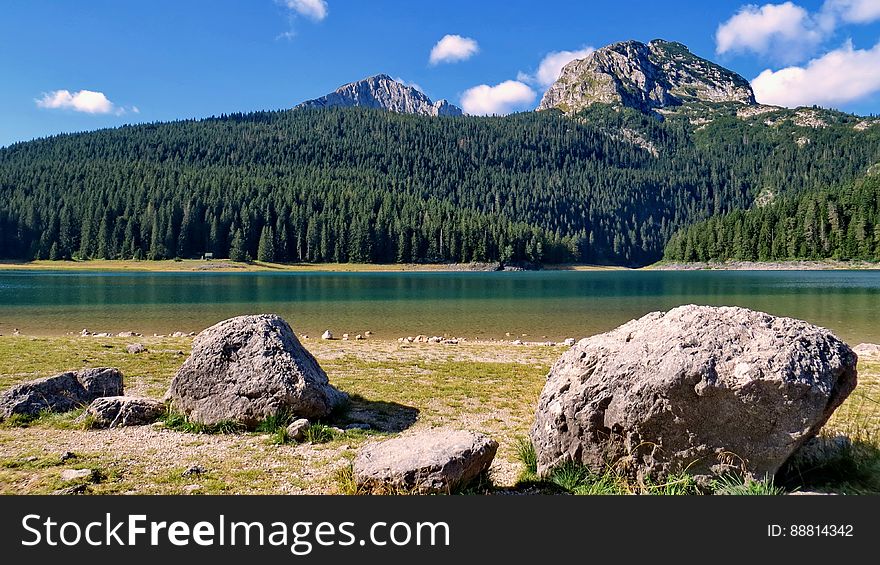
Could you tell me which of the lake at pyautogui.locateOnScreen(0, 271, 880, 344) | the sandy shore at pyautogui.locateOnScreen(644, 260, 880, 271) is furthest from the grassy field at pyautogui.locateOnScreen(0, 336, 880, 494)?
the sandy shore at pyautogui.locateOnScreen(644, 260, 880, 271)

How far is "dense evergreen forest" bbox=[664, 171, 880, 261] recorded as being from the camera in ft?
468

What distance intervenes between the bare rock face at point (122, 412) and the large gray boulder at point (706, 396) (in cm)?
819

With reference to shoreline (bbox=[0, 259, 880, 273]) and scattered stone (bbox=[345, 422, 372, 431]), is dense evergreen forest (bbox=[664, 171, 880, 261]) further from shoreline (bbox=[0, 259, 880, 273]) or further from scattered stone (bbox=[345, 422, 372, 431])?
scattered stone (bbox=[345, 422, 372, 431])

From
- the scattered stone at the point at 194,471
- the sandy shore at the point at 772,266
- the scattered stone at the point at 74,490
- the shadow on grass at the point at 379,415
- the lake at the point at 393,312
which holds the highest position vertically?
the sandy shore at the point at 772,266

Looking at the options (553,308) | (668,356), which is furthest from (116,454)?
(553,308)

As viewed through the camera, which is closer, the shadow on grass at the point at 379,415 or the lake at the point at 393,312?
the shadow on grass at the point at 379,415

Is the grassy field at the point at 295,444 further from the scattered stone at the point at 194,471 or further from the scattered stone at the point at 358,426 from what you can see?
the scattered stone at the point at 358,426

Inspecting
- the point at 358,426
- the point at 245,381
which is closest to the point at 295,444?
the point at 358,426

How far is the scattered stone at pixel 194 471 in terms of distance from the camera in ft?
24.4

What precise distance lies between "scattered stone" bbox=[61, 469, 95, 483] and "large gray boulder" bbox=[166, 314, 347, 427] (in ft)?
8.55

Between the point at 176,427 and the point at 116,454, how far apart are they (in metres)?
1.54

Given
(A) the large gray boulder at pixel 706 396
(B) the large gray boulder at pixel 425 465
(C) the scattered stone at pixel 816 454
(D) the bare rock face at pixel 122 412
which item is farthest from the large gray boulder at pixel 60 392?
(C) the scattered stone at pixel 816 454

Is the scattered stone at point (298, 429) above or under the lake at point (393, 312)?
above
